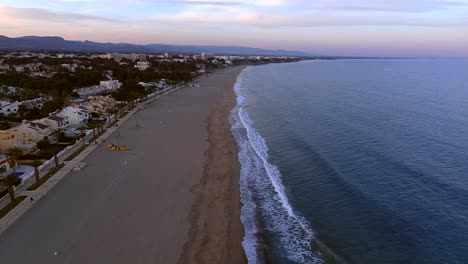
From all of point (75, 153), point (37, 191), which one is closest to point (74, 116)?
point (75, 153)

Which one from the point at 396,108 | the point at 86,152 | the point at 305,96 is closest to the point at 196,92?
the point at 305,96

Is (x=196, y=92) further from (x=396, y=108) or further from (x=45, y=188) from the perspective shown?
(x=45, y=188)

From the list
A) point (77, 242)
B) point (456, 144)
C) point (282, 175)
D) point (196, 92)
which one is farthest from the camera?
point (196, 92)

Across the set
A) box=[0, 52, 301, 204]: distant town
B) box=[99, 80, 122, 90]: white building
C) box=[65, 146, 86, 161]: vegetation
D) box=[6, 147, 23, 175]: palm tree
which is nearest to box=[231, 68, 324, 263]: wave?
box=[65, 146, 86, 161]: vegetation

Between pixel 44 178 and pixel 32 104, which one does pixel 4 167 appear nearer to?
pixel 44 178

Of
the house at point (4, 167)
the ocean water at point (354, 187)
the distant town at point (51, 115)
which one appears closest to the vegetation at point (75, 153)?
the distant town at point (51, 115)

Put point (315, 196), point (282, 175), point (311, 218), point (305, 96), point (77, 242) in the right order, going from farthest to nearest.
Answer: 1. point (305, 96)
2. point (282, 175)
3. point (315, 196)
4. point (311, 218)
5. point (77, 242)

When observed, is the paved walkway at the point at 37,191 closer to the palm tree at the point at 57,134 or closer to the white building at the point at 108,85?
the palm tree at the point at 57,134
